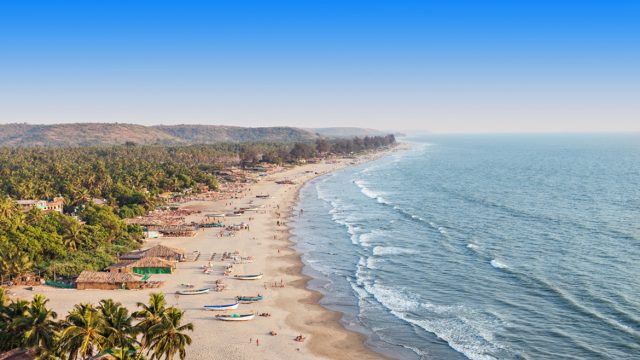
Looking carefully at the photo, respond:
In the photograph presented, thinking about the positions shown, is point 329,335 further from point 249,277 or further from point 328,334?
point 249,277

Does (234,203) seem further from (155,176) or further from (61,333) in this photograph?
(61,333)

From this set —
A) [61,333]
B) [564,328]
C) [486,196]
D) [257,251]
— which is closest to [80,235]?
[257,251]

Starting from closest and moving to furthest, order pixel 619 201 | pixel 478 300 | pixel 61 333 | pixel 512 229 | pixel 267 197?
pixel 61 333 → pixel 478 300 → pixel 512 229 → pixel 619 201 → pixel 267 197

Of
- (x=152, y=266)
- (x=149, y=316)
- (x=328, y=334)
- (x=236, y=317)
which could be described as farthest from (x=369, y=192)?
(x=149, y=316)

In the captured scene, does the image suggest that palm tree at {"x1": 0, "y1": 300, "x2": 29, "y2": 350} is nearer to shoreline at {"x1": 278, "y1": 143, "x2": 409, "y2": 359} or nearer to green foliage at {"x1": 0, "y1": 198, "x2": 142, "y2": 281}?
shoreline at {"x1": 278, "y1": 143, "x2": 409, "y2": 359}

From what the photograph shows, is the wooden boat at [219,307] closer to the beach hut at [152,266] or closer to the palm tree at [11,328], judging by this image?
the beach hut at [152,266]

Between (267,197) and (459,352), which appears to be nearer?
(459,352)

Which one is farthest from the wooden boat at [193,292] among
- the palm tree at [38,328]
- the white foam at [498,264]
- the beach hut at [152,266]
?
the white foam at [498,264]
